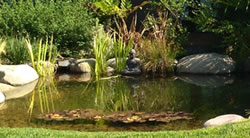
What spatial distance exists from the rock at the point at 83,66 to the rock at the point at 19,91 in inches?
70.3

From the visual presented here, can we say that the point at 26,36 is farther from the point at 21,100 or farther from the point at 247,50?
the point at 247,50

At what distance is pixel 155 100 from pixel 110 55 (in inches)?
169

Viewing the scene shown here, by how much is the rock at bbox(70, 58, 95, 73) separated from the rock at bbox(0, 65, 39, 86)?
1.54 meters

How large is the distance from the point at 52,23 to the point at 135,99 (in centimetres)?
506

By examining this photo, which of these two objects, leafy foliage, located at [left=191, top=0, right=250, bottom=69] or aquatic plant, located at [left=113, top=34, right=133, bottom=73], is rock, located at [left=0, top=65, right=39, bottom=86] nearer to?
aquatic plant, located at [left=113, top=34, right=133, bottom=73]

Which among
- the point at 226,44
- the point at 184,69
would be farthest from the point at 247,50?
the point at 184,69

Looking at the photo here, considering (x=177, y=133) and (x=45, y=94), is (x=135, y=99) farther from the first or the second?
(x=177, y=133)

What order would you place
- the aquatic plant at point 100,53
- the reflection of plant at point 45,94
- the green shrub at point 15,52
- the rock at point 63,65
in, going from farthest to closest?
the rock at point 63,65 < the green shrub at point 15,52 < the aquatic plant at point 100,53 < the reflection of plant at point 45,94

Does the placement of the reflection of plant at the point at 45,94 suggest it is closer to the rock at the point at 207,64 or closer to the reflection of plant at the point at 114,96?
the reflection of plant at the point at 114,96

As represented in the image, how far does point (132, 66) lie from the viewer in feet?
40.8

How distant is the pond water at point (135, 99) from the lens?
7438 mm

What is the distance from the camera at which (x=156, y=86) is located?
10.7 m

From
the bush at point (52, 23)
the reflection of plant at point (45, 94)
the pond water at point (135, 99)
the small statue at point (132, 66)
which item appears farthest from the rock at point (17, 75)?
the small statue at point (132, 66)

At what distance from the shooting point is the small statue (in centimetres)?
1240
